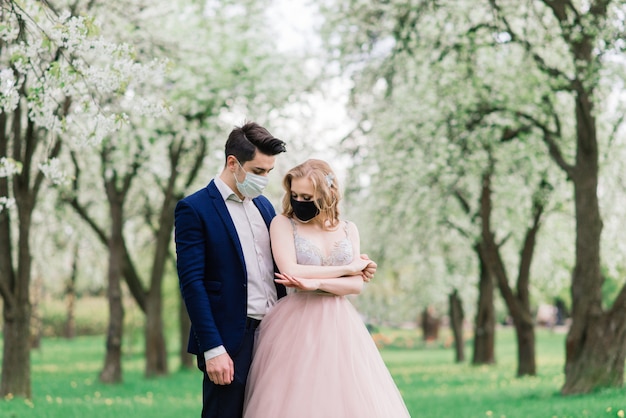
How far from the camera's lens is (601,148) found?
18.5m

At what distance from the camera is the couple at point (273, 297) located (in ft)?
16.5

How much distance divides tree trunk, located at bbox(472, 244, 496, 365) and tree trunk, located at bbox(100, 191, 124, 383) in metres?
10.1

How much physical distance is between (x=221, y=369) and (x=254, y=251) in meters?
0.77

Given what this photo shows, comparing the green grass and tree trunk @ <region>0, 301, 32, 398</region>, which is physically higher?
tree trunk @ <region>0, 301, 32, 398</region>

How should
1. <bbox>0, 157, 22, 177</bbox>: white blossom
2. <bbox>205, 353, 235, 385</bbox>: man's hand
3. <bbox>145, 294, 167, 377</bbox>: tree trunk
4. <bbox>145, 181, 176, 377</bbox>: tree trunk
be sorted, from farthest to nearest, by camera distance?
<bbox>145, 294, 167, 377</bbox>: tree trunk
<bbox>145, 181, 176, 377</bbox>: tree trunk
<bbox>0, 157, 22, 177</bbox>: white blossom
<bbox>205, 353, 235, 385</bbox>: man's hand

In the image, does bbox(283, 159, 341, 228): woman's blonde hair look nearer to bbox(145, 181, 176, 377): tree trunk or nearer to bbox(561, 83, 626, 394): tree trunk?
bbox(561, 83, 626, 394): tree trunk

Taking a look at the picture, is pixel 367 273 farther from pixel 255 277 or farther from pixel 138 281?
pixel 138 281

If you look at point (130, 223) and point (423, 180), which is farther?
point (130, 223)

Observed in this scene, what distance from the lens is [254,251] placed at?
17.5 feet

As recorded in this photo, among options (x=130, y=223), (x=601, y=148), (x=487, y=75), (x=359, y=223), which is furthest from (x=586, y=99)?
(x=130, y=223)

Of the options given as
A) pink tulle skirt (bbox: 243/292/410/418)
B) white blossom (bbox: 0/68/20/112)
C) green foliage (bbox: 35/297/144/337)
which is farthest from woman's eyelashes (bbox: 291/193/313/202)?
green foliage (bbox: 35/297/144/337)

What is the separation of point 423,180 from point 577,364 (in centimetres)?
487

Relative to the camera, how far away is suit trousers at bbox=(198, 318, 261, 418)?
16.7 ft

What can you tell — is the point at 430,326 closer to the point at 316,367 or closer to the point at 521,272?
the point at 521,272
